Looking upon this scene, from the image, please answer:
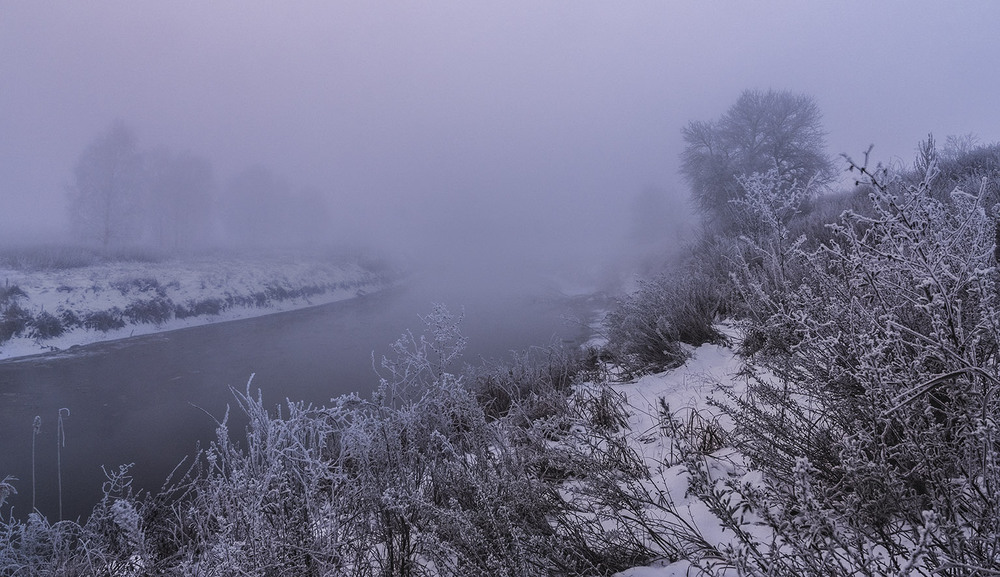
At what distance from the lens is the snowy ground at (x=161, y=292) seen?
11250 mm

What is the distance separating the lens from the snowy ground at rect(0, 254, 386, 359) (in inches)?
443

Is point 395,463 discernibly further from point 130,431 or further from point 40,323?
point 40,323

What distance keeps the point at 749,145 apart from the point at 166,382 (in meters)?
20.6

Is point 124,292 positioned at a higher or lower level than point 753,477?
higher

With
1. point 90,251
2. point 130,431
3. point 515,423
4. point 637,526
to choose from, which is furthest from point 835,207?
point 90,251

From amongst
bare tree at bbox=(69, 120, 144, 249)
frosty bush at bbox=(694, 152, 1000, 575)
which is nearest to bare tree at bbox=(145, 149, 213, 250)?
bare tree at bbox=(69, 120, 144, 249)

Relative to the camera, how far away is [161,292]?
14.2m

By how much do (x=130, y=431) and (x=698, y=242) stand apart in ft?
40.6

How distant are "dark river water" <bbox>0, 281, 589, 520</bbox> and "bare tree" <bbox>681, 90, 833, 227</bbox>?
7660mm

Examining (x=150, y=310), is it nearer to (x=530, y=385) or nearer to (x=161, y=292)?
(x=161, y=292)

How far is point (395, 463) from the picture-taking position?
98.9 inches

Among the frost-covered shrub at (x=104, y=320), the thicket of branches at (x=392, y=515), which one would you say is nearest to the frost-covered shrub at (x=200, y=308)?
the frost-covered shrub at (x=104, y=320)

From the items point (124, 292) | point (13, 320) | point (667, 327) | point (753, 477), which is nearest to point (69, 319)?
point (13, 320)

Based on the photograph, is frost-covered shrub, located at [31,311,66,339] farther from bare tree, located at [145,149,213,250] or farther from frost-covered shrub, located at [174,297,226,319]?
bare tree, located at [145,149,213,250]
